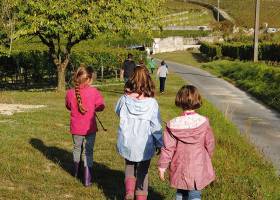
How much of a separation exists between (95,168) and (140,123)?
9.32 feet

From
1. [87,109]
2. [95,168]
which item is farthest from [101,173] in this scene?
[87,109]

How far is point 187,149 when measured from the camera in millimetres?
5504

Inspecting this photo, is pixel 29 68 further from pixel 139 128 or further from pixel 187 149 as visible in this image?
pixel 187 149

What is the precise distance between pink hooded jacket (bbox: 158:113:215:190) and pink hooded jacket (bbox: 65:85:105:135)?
2.22 meters

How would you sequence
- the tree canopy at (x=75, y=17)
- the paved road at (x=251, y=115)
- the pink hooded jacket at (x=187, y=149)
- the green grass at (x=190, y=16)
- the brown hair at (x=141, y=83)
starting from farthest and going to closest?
the green grass at (x=190, y=16), the tree canopy at (x=75, y=17), the paved road at (x=251, y=115), the brown hair at (x=141, y=83), the pink hooded jacket at (x=187, y=149)

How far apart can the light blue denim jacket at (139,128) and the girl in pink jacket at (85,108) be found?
1212 millimetres

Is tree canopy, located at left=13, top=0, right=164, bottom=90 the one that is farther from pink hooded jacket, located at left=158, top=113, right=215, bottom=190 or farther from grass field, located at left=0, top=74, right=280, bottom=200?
pink hooded jacket, located at left=158, top=113, right=215, bottom=190

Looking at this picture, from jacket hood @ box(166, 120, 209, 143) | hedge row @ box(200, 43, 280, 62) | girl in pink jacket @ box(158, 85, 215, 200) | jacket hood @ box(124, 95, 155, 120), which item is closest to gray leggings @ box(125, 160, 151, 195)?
jacket hood @ box(124, 95, 155, 120)

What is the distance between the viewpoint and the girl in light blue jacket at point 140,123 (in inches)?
244

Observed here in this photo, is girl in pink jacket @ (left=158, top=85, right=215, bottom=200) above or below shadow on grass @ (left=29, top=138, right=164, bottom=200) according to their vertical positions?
above

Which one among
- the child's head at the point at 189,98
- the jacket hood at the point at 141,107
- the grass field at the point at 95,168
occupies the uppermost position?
the child's head at the point at 189,98

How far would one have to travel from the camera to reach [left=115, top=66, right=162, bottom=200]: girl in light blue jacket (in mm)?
6199

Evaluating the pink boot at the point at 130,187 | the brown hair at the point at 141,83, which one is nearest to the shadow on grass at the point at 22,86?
the pink boot at the point at 130,187

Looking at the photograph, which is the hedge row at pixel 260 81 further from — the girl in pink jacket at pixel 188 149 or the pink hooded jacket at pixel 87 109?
the girl in pink jacket at pixel 188 149
